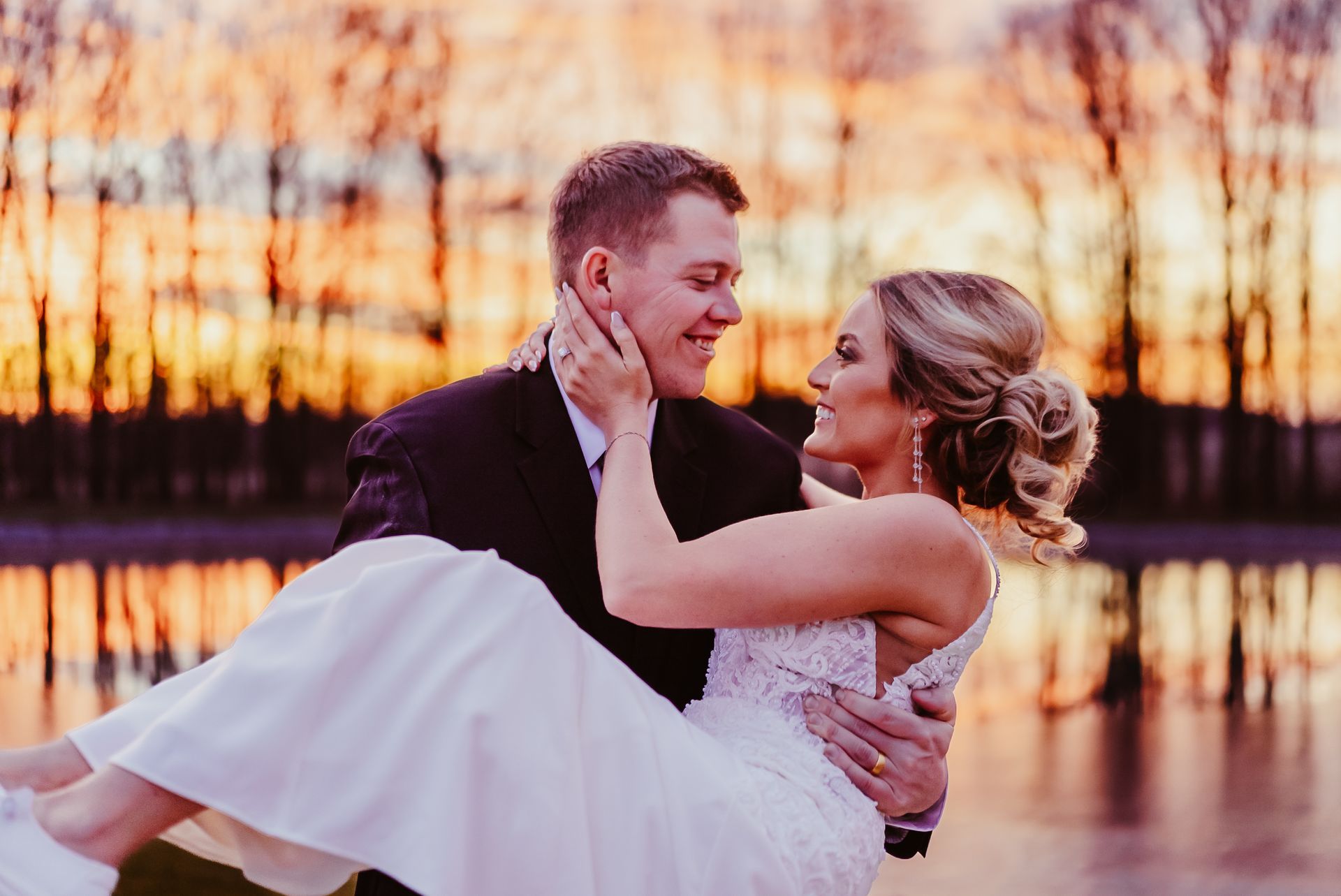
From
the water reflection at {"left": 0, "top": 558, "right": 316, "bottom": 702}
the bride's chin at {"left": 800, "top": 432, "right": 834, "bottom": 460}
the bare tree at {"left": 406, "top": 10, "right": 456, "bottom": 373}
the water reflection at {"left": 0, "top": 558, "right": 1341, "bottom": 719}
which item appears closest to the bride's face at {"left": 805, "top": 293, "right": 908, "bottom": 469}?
the bride's chin at {"left": 800, "top": 432, "right": 834, "bottom": 460}

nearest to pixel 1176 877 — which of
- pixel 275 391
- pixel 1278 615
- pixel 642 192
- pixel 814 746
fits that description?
pixel 814 746

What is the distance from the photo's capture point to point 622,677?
2393 mm

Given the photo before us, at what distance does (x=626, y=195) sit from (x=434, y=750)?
1.49 m

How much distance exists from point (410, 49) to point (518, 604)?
2461cm

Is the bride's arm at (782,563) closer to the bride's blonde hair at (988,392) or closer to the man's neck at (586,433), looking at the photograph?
the bride's blonde hair at (988,392)

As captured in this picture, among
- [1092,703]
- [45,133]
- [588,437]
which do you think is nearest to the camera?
[588,437]

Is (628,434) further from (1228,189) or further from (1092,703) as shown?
(1228,189)

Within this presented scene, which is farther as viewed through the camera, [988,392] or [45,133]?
[45,133]

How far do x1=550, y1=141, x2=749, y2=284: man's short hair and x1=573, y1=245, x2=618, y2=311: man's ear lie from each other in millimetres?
45

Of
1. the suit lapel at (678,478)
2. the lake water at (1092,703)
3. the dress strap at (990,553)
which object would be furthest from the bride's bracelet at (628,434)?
the lake water at (1092,703)

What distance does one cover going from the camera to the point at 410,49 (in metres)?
25.1

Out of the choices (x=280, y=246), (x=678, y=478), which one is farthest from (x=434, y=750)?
(x=280, y=246)

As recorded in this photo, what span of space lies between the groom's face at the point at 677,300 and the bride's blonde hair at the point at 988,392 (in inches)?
16.0

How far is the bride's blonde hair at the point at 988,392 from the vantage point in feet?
9.29
